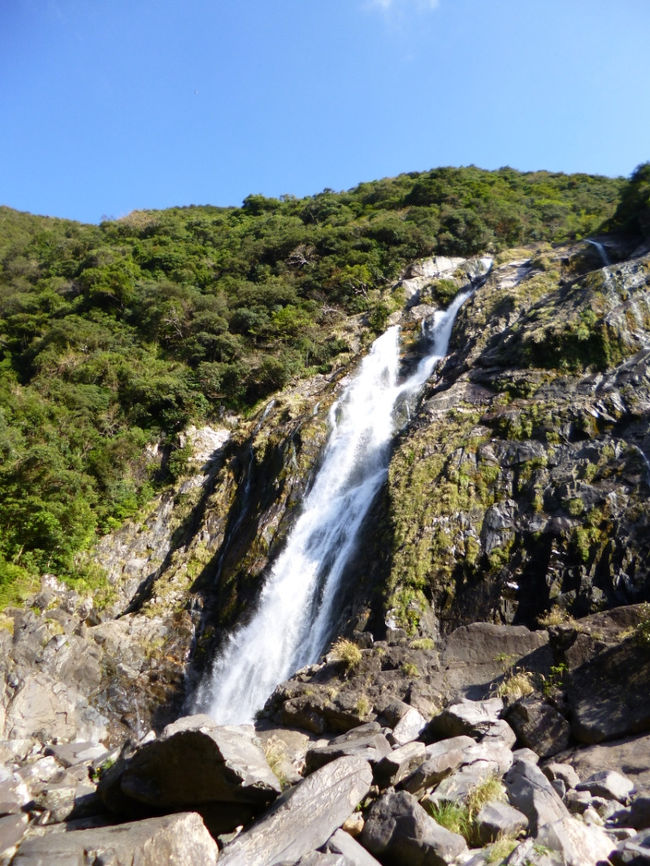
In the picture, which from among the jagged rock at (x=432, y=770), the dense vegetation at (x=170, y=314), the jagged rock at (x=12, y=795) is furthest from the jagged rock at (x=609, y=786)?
the dense vegetation at (x=170, y=314)

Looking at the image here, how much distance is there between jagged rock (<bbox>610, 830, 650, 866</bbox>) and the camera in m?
3.26

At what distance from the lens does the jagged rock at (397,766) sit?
16.7 feet

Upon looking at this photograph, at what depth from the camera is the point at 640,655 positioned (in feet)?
20.2

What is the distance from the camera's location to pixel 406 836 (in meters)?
4.04

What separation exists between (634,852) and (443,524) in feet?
27.8

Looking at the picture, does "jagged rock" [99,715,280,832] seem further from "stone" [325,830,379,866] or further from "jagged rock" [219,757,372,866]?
"stone" [325,830,379,866]

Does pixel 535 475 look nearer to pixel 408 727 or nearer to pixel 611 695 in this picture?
pixel 611 695

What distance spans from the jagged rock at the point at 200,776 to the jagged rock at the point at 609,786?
2630 millimetres

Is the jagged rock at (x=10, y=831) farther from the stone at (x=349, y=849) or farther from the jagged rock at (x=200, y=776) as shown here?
the stone at (x=349, y=849)

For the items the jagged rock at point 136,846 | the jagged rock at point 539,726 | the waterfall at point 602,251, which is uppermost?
the waterfall at point 602,251

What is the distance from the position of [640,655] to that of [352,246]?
33325mm

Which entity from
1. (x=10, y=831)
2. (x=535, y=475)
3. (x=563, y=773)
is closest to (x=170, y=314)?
(x=535, y=475)

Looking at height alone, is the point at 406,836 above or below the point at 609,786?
below

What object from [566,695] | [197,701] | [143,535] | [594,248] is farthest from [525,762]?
[594,248]
